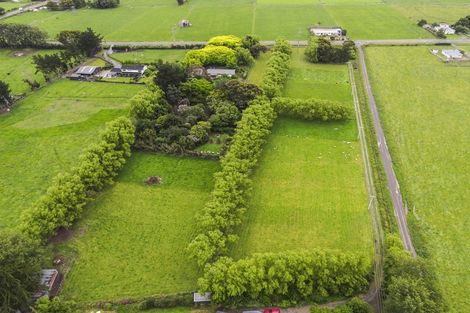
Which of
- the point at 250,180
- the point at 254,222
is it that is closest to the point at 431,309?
the point at 254,222

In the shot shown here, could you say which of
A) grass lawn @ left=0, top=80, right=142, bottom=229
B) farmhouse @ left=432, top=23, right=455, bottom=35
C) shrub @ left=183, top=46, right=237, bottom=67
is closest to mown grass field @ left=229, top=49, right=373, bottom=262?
shrub @ left=183, top=46, right=237, bottom=67

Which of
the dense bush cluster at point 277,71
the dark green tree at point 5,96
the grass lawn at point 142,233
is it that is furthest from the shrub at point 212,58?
the dark green tree at point 5,96

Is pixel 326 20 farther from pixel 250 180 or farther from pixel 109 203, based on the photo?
pixel 109 203

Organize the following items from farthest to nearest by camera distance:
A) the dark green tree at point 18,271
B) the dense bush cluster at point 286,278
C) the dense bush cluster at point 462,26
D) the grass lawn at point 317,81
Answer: the dense bush cluster at point 462,26 → the grass lawn at point 317,81 → the dense bush cluster at point 286,278 → the dark green tree at point 18,271


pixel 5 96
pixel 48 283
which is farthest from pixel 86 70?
pixel 48 283

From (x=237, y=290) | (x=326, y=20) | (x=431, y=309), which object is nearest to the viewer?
(x=431, y=309)

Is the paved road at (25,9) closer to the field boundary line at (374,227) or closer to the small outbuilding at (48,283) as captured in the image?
the small outbuilding at (48,283)
